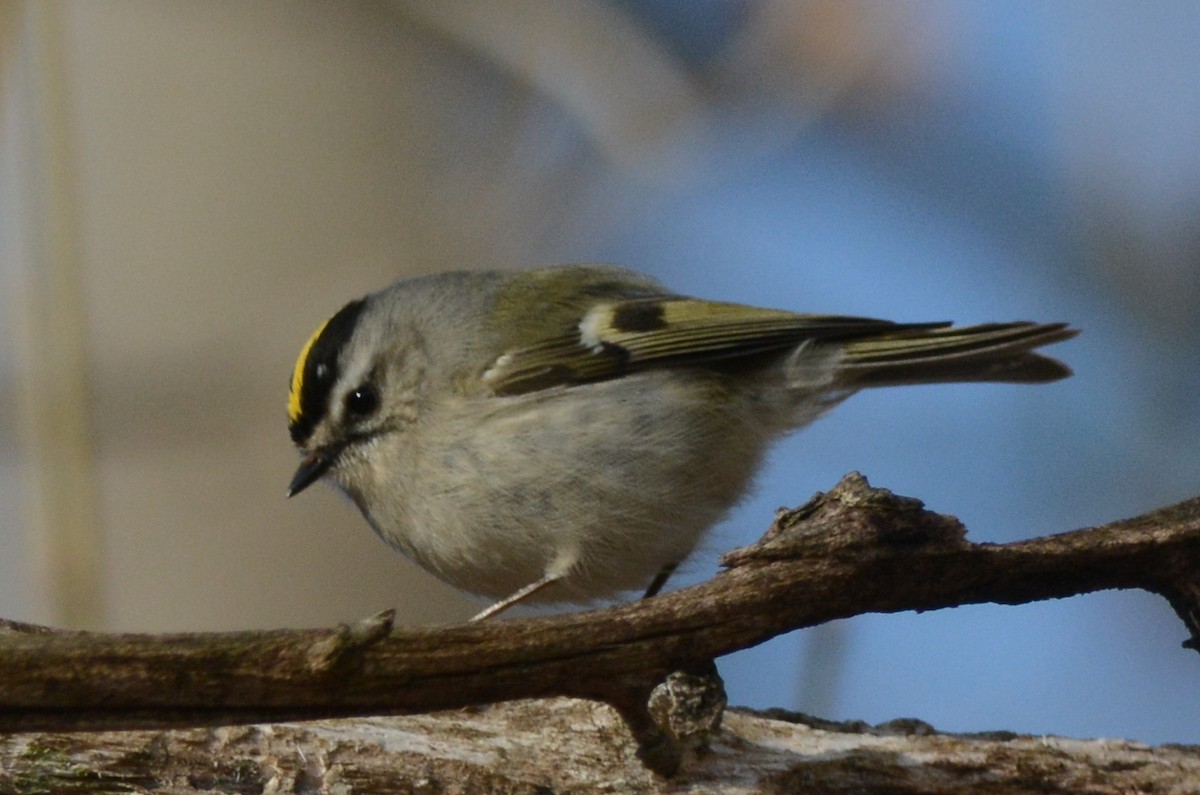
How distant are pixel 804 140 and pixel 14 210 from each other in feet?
8.09

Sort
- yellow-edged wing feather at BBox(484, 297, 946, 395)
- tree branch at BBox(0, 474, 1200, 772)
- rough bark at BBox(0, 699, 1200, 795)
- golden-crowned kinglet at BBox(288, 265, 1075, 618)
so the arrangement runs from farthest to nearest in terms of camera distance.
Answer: yellow-edged wing feather at BBox(484, 297, 946, 395) → golden-crowned kinglet at BBox(288, 265, 1075, 618) → rough bark at BBox(0, 699, 1200, 795) → tree branch at BBox(0, 474, 1200, 772)

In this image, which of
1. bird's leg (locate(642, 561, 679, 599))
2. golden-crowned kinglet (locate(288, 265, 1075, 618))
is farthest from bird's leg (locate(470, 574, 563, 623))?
bird's leg (locate(642, 561, 679, 599))

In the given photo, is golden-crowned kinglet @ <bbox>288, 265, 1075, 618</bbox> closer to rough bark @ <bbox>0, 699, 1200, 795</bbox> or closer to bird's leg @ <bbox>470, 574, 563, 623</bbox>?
bird's leg @ <bbox>470, 574, 563, 623</bbox>

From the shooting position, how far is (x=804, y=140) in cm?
418

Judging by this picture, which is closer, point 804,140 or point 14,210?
point 14,210

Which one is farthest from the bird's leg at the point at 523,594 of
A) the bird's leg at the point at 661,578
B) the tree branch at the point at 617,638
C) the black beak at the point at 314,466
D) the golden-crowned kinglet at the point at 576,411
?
the tree branch at the point at 617,638

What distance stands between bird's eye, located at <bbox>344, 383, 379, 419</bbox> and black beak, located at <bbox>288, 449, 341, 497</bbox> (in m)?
0.09

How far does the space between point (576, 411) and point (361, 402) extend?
476 millimetres

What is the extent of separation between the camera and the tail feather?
219cm

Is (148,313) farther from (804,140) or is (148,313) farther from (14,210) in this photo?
(804,140)

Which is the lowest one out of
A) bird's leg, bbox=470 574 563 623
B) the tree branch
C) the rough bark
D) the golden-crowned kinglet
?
the rough bark

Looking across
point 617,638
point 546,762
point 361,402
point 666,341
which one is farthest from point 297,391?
point 617,638

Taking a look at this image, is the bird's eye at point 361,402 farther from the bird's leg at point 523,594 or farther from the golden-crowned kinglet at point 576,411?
the bird's leg at point 523,594

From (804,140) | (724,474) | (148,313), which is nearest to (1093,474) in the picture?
(804,140)
